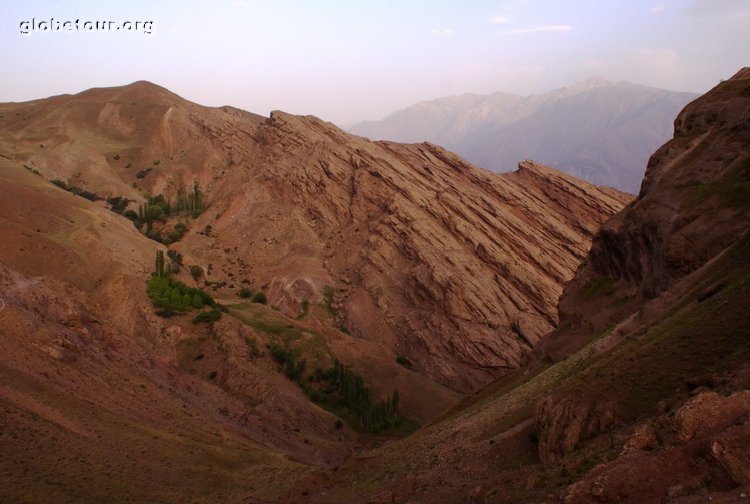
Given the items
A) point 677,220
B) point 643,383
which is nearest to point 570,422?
point 643,383

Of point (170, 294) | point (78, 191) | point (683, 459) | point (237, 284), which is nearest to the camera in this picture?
point (683, 459)

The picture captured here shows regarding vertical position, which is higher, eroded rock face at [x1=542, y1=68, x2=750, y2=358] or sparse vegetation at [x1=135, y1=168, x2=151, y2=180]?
sparse vegetation at [x1=135, y1=168, x2=151, y2=180]

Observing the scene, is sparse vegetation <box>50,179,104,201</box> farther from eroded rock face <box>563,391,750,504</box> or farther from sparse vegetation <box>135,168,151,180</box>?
eroded rock face <box>563,391,750,504</box>

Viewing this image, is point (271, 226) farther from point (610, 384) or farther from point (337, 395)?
point (610, 384)

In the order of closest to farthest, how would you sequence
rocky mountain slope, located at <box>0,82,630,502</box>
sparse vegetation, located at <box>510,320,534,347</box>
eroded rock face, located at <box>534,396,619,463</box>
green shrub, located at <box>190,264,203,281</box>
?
1. eroded rock face, located at <box>534,396,619,463</box>
2. rocky mountain slope, located at <box>0,82,630,502</box>
3. sparse vegetation, located at <box>510,320,534,347</box>
4. green shrub, located at <box>190,264,203,281</box>

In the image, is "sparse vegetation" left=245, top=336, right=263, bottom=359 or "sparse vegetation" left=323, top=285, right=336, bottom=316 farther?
"sparse vegetation" left=323, top=285, right=336, bottom=316

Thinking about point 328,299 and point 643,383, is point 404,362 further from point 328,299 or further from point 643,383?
point 643,383

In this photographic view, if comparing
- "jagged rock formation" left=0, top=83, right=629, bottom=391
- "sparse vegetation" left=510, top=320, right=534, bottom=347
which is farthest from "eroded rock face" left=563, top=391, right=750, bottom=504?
"sparse vegetation" left=510, top=320, right=534, bottom=347
